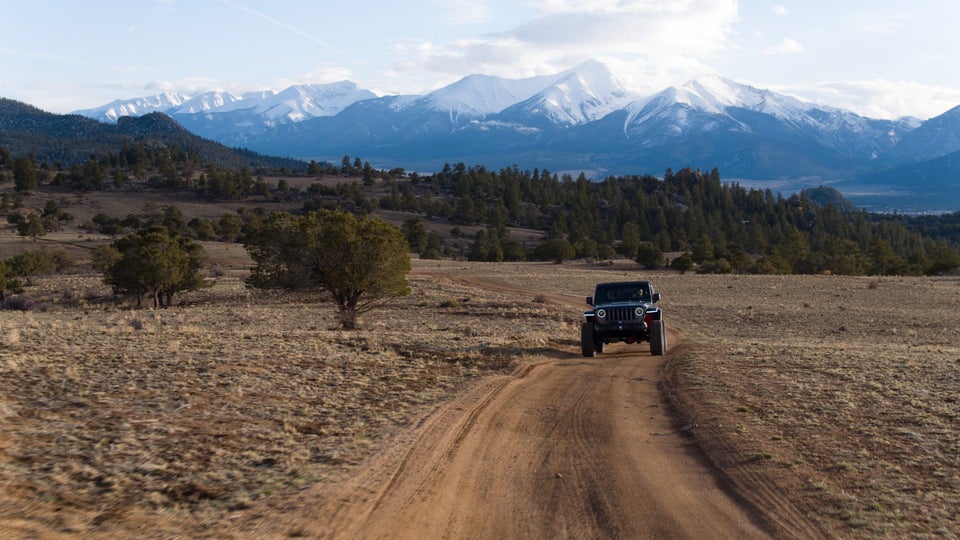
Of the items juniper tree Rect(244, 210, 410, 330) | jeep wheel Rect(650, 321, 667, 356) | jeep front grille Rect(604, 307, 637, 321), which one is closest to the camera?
jeep wheel Rect(650, 321, 667, 356)

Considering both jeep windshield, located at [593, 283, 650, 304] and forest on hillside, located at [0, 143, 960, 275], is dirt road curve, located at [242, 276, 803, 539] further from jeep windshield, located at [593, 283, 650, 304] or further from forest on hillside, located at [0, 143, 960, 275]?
forest on hillside, located at [0, 143, 960, 275]

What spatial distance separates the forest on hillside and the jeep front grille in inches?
2534

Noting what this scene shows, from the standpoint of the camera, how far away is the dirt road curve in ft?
23.3

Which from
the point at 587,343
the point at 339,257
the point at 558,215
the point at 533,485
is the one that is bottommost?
the point at 587,343

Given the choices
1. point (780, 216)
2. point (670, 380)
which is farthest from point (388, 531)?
point (780, 216)

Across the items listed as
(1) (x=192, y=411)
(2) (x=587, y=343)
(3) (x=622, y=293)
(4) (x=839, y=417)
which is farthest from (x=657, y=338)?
(1) (x=192, y=411)

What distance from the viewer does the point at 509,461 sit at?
→ 9.37 meters

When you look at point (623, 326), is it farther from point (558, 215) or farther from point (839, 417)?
point (558, 215)

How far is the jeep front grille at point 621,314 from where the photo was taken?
821 inches

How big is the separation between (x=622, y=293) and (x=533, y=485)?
14.7m

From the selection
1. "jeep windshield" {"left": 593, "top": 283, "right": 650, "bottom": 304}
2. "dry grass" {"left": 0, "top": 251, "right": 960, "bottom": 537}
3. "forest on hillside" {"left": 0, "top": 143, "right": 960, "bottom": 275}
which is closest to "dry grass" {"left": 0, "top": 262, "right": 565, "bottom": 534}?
"dry grass" {"left": 0, "top": 251, "right": 960, "bottom": 537}

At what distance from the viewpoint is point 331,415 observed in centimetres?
Answer: 1122

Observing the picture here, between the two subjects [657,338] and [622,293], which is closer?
[657,338]

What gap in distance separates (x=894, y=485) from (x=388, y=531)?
567cm
